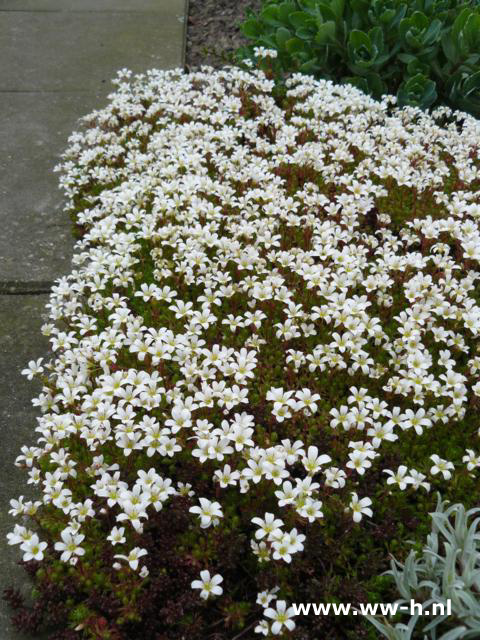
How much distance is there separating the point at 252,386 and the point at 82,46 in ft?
19.6

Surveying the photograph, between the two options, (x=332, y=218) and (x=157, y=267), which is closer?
(x=157, y=267)

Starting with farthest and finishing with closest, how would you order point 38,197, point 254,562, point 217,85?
point 217,85 < point 38,197 < point 254,562

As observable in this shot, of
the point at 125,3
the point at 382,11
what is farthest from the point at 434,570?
the point at 125,3

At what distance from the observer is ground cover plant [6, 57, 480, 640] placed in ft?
8.11

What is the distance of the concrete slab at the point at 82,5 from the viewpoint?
28.0 ft

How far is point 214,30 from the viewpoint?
817cm

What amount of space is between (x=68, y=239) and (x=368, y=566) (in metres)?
3.16

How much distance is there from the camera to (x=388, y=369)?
323 centimetres

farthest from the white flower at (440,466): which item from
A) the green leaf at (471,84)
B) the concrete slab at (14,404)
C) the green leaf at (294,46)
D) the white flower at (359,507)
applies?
the green leaf at (294,46)

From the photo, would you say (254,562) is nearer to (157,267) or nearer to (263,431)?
(263,431)

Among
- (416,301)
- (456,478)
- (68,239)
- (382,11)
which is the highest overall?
(382,11)

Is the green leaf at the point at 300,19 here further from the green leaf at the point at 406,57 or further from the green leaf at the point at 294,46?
the green leaf at the point at 406,57

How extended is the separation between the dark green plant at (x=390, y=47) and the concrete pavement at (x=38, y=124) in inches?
66.6

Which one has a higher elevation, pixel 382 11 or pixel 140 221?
pixel 382 11
